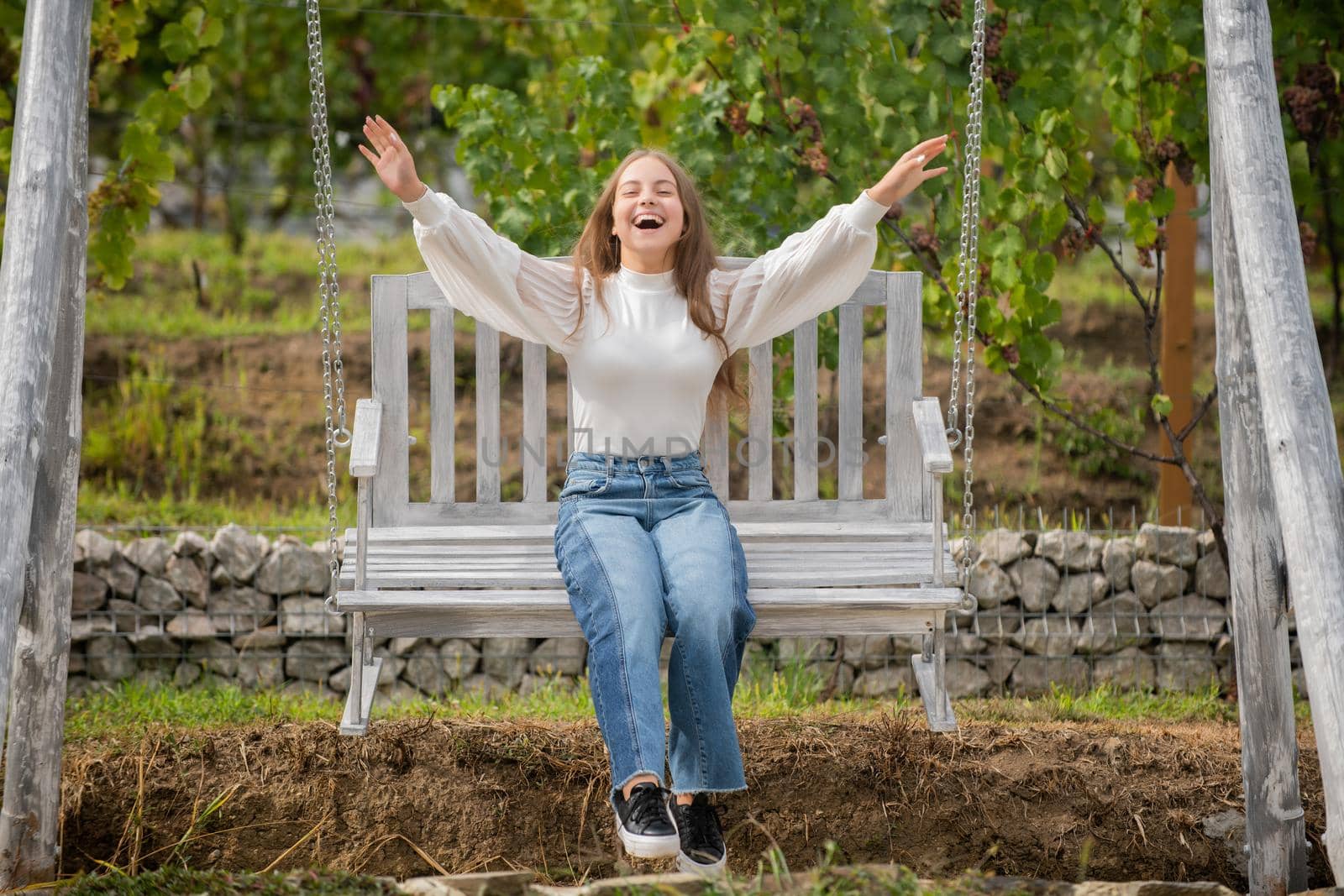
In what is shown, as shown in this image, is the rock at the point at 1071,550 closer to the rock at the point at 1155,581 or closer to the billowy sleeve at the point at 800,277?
the rock at the point at 1155,581

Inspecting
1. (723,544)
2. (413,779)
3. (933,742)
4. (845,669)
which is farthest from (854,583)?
(845,669)

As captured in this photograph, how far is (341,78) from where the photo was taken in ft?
29.0

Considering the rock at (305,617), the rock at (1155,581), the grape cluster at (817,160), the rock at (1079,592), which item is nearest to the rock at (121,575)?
the rock at (305,617)

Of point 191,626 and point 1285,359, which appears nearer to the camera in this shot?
point 1285,359

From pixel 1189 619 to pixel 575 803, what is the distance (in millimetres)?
2252

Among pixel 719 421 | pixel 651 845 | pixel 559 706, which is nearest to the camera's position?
pixel 651 845

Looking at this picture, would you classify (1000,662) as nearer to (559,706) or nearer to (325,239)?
(559,706)

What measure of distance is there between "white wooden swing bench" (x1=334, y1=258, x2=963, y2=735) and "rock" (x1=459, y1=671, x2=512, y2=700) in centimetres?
82

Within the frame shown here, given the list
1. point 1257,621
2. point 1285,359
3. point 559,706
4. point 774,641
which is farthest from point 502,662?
point 1285,359

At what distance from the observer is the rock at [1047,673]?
195 inches

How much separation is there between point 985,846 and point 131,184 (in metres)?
3.19

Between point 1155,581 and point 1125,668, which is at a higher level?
point 1155,581

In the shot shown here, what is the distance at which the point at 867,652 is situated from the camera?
4980 mm

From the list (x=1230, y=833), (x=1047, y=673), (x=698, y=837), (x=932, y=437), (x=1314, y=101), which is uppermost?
(x=1314, y=101)
